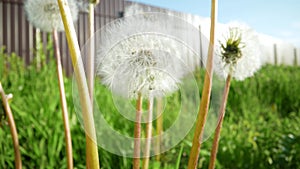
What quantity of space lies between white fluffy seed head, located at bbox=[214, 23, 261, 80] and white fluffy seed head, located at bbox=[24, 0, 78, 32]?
43 cm

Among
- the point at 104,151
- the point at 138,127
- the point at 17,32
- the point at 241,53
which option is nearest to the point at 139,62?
the point at 138,127

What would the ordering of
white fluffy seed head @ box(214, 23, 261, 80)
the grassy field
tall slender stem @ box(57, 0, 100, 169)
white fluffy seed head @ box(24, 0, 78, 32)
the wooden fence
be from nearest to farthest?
tall slender stem @ box(57, 0, 100, 169), white fluffy seed head @ box(214, 23, 261, 80), white fluffy seed head @ box(24, 0, 78, 32), the grassy field, the wooden fence

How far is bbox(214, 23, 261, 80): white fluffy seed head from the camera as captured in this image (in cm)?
80

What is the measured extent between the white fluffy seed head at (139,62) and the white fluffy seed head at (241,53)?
0.16m

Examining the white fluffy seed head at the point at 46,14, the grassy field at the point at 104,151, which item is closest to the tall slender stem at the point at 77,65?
the white fluffy seed head at the point at 46,14

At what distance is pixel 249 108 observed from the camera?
3.83 metres

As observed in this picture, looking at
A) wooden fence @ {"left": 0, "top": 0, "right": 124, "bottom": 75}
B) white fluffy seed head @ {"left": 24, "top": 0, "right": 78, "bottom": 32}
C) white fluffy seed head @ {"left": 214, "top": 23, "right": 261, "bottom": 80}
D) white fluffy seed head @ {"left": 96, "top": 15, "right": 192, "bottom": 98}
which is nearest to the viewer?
white fluffy seed head @ {"left": 96, "top": 15, "right": 192, "bottom": 98}

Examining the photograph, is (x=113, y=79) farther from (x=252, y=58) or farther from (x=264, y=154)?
(x=264, y=154)

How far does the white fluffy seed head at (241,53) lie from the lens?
0.80 m

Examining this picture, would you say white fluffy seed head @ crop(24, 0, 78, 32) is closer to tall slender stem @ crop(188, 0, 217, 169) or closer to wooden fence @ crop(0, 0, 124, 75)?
tall slender stem @ crop(188, 0, 217, 169)

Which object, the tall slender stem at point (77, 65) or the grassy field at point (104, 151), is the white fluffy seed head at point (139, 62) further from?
the grassy field at point (104, 151)

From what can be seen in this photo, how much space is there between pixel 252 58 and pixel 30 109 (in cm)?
168

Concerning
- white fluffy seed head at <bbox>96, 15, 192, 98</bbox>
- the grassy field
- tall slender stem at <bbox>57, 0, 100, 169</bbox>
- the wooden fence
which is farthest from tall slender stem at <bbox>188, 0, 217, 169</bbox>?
the wooden fence

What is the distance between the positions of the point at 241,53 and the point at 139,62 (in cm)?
32
